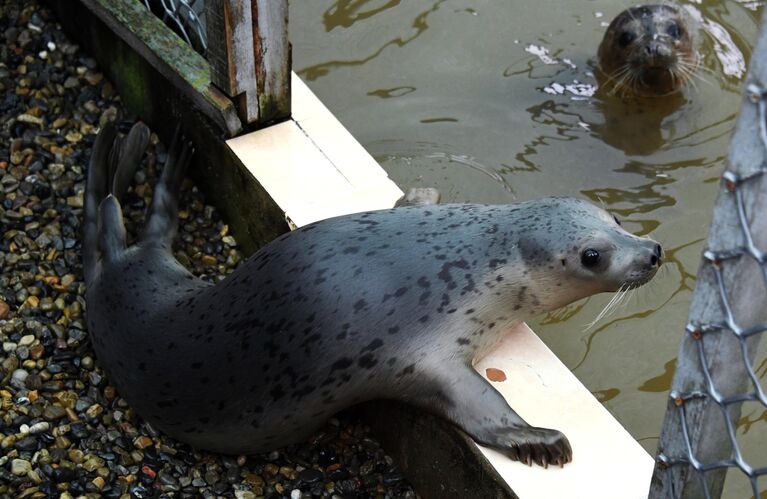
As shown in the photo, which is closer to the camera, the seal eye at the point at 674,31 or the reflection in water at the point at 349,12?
the seal eye at the point at 674,31

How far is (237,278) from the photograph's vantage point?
12.8ft

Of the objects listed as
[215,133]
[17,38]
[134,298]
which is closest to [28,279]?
[134,298]

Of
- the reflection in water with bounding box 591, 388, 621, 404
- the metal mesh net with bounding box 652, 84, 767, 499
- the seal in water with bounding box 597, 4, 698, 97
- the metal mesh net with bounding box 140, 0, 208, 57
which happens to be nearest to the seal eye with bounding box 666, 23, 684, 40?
the seal in water with bounding box 597, 4, 698, 97

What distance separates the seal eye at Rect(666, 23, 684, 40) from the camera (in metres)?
6.25

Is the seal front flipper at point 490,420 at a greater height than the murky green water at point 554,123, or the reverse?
the seal front flipper at point 490,420

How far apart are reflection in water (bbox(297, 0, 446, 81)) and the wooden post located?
144 centimetres

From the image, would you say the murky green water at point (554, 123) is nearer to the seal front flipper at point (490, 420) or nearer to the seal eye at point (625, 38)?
the seal eye at point (625, 38)

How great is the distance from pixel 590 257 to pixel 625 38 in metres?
2.80

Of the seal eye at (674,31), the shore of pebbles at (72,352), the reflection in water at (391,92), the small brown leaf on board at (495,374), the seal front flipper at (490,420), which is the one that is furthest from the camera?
the seal eye at (674,31)

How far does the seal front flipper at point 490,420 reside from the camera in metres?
3.48

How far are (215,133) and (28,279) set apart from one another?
0.97 meters

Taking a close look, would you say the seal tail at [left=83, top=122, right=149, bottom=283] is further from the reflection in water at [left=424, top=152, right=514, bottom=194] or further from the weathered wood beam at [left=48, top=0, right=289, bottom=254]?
the reflection in water at [left=424, top=152, right=514, bottom=194]

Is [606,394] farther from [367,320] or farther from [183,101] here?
[183,101]

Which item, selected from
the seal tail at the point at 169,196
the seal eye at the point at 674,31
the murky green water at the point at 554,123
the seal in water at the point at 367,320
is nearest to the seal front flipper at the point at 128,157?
the seal tail at the point at 169,196
